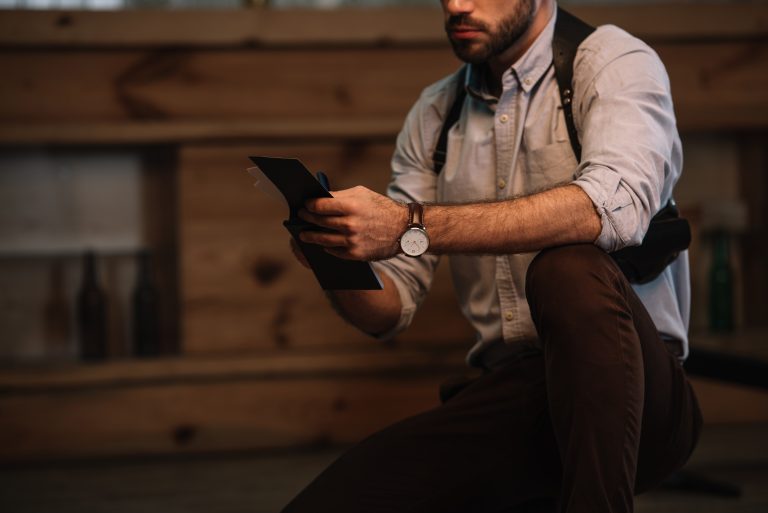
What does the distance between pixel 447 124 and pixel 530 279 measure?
0.46 m

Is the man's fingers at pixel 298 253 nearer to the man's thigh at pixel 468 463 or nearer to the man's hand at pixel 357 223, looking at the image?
the man's hand at pixel 357 223

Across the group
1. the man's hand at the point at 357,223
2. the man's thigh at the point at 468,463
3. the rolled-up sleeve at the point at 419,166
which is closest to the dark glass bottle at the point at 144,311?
the rolled-up sleeve at the point at 419,166

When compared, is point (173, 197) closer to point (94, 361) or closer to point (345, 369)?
point (94, 361)

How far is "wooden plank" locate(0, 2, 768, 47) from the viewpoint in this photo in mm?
2740

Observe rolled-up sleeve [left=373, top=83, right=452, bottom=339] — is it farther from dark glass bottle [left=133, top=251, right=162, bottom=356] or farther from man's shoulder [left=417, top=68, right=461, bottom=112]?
dark glass bottle [left=133, top=251, right=162, bottom=356]

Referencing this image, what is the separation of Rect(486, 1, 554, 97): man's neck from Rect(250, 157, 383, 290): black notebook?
0.45m

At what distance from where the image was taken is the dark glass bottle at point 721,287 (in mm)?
2904

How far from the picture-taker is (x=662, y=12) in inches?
113

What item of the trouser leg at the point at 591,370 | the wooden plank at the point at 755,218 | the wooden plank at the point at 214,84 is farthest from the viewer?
the wooden plank at the point at 755,218

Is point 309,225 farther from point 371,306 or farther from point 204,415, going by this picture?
point 204,415

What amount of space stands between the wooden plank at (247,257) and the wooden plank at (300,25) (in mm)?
290

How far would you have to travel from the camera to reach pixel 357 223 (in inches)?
51.2

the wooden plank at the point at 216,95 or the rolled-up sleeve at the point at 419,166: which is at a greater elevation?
the wooden plank at the point at 216,95

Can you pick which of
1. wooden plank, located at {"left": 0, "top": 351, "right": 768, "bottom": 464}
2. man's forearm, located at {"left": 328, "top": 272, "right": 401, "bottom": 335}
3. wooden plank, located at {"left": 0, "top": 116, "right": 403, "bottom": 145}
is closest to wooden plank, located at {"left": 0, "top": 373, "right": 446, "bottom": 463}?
wooden plank, located at {"left": 0, "top": 351, "right": 768, "bottom": 464}
